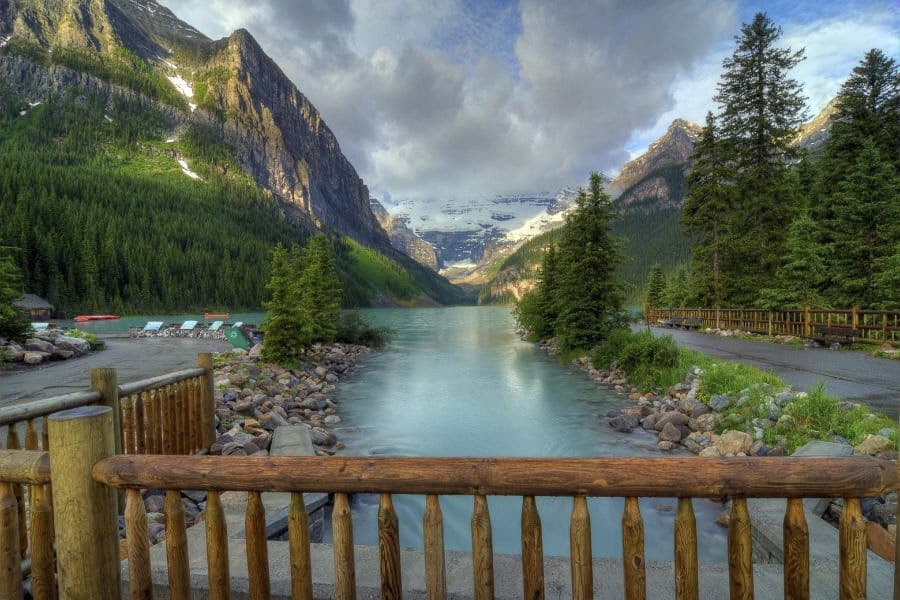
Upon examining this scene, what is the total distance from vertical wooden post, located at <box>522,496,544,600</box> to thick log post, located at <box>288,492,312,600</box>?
3.45ft

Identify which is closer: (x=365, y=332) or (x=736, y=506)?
(x=736, y=506)

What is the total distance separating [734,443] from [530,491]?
25.7ft

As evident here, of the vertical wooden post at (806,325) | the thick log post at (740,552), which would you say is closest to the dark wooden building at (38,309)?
the thick log post at (740,552)

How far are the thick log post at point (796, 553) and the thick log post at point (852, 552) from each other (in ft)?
0.44

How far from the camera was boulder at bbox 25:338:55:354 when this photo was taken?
1741 centimetres

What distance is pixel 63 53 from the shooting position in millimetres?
180125

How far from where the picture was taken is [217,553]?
239cm

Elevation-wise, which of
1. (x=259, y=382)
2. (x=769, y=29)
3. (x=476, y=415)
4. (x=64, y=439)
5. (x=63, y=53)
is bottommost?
(x=476, y=415)

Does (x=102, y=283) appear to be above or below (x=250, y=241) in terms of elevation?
below

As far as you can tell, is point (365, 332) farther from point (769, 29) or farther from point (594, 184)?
point (769, 29)

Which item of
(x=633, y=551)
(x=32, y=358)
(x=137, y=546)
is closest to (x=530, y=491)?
(x=633, y=551)

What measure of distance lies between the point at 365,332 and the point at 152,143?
188226 millimetres

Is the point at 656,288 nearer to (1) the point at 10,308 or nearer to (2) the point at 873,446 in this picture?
(2) the point at 873,446

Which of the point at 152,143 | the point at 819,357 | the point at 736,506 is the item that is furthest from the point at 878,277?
the point at 152,143
